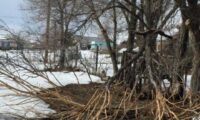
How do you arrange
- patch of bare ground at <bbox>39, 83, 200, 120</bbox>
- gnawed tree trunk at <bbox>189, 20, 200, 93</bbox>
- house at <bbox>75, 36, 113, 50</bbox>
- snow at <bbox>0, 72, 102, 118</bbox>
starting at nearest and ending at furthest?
patch of bare ground at <bbox>39, 83, 200, 120</bbox> → snow at <bbox>0, 72, 102, 118</bbox> → gnawed tree trunk at <bbox>189, 20, 200, 93</bbox> → house at <bbox>75, 36, 113, 50</bbox>

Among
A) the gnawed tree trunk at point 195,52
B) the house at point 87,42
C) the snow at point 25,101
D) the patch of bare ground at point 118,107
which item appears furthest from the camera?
the house at point 87,42

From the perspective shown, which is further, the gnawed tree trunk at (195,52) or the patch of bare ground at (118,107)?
the gnawed tree trunk at (195,52)

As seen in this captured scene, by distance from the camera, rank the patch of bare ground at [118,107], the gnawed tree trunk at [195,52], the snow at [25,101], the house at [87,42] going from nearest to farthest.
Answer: the patch of bare ground at [118,107]
the snow at [25,101]
the gnawed tree trunk at [195,52]
the house at [87,42]

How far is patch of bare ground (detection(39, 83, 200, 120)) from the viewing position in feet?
26.2

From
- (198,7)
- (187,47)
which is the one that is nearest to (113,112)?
(198,7)

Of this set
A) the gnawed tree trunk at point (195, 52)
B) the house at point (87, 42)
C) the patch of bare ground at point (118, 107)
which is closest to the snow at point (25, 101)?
the patch of bare ground at point (118, 107)

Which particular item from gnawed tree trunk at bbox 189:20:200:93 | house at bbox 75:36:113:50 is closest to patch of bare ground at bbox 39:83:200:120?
gnawed tree trunk at bbox 189:20:200:93

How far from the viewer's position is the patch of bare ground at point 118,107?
314 inches

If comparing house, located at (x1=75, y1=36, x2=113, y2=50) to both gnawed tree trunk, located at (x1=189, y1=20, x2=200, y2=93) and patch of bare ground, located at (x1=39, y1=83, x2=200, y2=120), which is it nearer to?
gnawed tree trunk, located at (x1=189, y1=20, x2=200, y2=93)

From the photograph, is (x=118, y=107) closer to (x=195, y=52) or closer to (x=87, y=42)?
(x=195, y=52)

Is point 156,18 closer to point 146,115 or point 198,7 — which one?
point 198,7

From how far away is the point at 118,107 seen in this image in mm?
8289

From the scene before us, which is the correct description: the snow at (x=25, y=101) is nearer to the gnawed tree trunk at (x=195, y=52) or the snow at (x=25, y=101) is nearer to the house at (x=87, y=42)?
the house at (x=87, y=42)

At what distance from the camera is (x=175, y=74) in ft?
33.7
